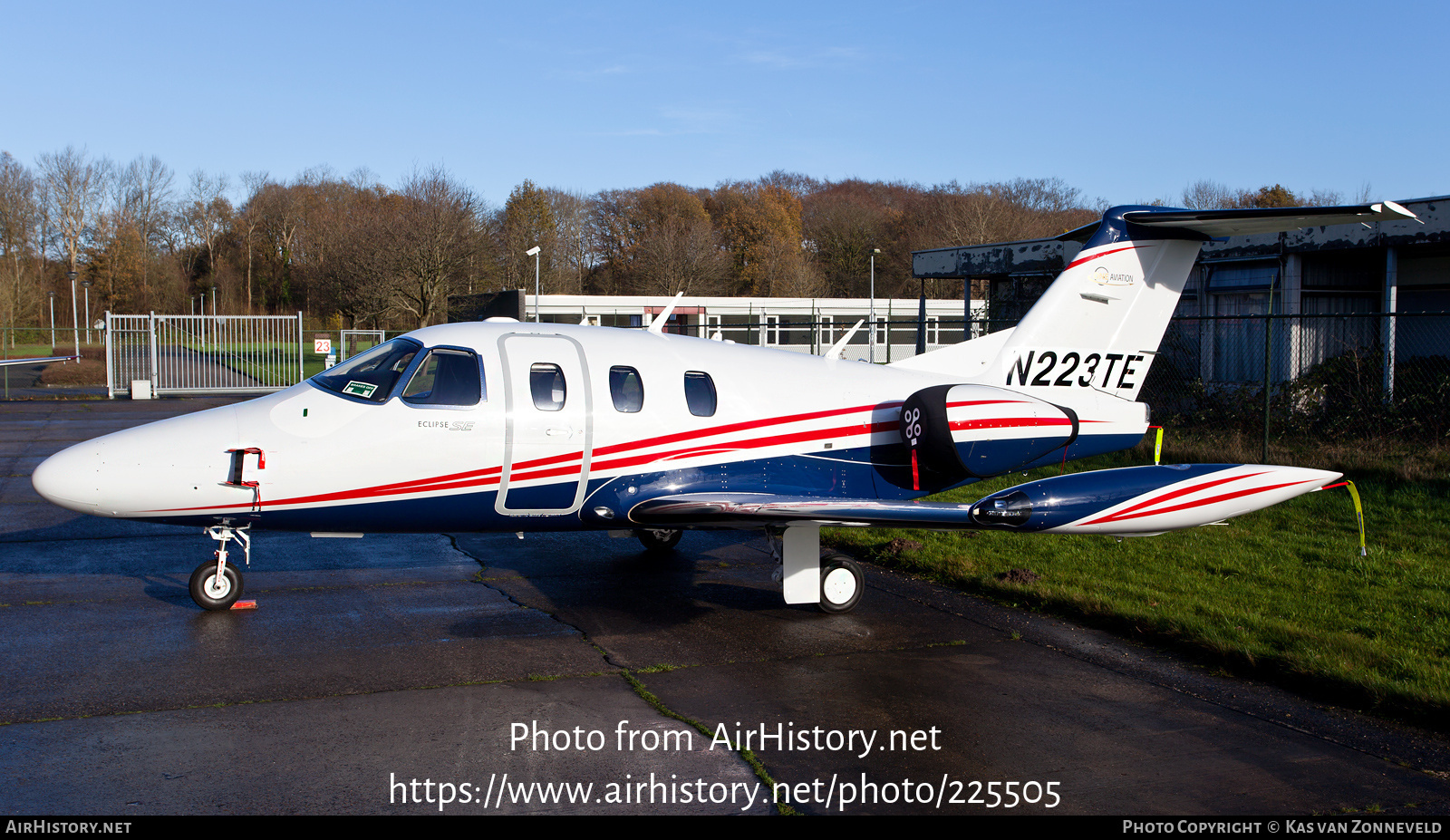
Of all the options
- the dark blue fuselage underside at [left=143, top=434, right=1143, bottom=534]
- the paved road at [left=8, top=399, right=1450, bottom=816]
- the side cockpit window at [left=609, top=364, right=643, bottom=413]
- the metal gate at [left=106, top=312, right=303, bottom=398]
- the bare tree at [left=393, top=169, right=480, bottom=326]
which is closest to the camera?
the paved road at [left=8, top=399, right=1450, bottom=816]

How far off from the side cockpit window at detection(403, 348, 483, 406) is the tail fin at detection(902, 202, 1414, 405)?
4.31 m

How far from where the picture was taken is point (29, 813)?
462cm

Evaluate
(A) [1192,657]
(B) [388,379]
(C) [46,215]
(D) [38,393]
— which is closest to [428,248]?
(D) [38,393]

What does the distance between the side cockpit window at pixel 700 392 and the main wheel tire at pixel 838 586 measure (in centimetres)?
165

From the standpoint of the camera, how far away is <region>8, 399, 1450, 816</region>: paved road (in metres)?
5.04

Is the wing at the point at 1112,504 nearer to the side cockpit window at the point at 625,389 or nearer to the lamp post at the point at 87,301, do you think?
the side cockpit window at the point at 625,389

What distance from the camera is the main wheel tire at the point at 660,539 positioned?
10.8 metres

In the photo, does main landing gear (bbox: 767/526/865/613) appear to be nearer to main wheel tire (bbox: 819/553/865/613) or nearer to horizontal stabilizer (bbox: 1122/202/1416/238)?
main wheel tire (bbox: 819/553/865/613)

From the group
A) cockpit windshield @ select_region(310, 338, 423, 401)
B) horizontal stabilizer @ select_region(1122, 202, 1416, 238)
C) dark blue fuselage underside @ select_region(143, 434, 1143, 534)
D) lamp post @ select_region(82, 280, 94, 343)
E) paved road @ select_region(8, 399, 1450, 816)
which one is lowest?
paved road @ select_region(8, 399, 1450, 816)

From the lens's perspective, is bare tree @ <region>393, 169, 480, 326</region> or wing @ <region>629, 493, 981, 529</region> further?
bare tree @ <region>393, 169, 480, 326</region>

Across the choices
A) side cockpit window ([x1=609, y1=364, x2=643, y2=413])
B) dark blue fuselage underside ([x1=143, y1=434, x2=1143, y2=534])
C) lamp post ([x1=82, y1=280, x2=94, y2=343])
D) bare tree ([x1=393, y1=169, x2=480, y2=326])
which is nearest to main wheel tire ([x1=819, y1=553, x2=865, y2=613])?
dark blue fuselage underside ([x1=143, y1=434, x2=1143, y2=534])

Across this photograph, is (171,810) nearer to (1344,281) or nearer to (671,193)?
(1344,281)

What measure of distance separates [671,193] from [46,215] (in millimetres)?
51401

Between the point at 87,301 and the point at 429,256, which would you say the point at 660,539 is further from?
the point at 87,301
